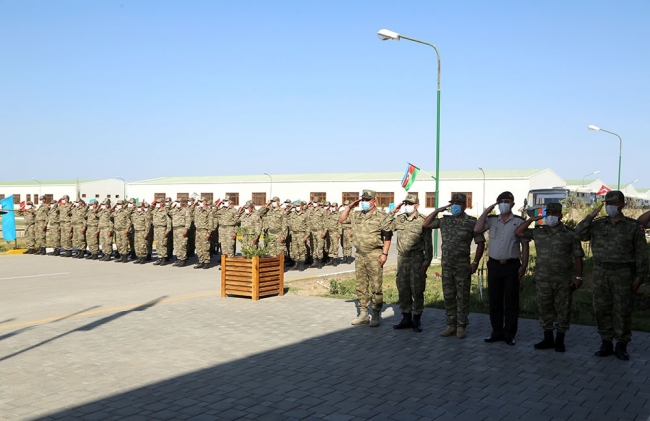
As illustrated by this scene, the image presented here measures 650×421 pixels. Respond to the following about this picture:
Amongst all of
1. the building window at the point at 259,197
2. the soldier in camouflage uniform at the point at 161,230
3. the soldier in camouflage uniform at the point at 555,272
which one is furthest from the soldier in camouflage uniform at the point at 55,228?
the building window at the point at 259,197

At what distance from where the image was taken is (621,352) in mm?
7285

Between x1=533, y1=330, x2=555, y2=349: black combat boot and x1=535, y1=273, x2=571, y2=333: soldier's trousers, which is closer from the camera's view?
x1=535, y1=273, x2=571, y2=333: soldier's trousers

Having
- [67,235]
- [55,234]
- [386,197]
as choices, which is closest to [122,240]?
[67,235]

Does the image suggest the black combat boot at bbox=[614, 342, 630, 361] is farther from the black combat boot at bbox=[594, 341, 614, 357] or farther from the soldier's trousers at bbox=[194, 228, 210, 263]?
the soldier's trousers at bbox=[194, 228, 210, 263]

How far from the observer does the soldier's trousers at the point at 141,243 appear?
18.5 m

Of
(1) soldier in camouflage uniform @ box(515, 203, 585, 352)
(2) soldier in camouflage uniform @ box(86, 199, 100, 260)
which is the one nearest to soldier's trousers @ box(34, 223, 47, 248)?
(2) soldier in camouflage uniform @ box(86, 199, 100, 260)

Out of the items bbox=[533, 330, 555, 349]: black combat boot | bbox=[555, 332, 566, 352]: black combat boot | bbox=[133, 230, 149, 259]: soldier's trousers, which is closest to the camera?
bbox=[555, 332, 566, 352]: black combat boot

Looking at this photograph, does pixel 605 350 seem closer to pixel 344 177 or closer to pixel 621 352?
pixel 621 352

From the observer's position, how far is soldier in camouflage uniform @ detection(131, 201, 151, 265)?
18.6 m

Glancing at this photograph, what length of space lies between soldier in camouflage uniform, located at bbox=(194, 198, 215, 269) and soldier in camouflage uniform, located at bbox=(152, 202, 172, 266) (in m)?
0.99

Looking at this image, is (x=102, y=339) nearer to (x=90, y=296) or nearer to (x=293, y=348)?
(x=293, y=348)

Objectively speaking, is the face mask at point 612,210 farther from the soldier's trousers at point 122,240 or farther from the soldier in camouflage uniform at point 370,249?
the soldier's trousers at point 122,240

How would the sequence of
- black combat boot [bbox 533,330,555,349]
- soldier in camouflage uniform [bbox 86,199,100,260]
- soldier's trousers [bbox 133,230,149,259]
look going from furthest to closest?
1. soldier in camouflage uniform [bbox 86,199,100,260]
2. soldier's trousers [bbox 133,230,149,259]
3. black combat boot [bbox 533,330,555,349]

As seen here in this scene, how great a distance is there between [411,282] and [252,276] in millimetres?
3672
